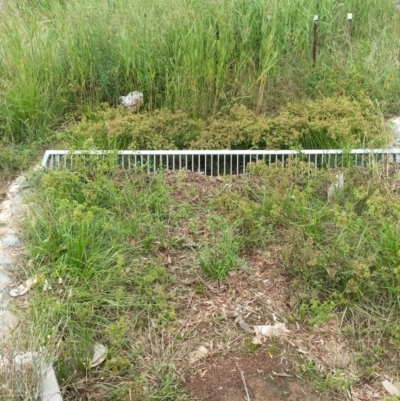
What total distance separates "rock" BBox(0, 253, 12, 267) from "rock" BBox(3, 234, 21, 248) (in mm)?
91

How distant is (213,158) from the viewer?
13.5 feet

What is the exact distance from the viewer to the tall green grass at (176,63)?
4504 mm

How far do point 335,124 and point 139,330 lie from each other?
1977mm

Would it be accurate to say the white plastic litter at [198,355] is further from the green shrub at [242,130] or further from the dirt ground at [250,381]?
the green shrub at [242,130]

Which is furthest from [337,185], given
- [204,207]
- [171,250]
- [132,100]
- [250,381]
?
[132,100]

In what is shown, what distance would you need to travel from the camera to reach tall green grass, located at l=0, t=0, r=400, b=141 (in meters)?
4.50

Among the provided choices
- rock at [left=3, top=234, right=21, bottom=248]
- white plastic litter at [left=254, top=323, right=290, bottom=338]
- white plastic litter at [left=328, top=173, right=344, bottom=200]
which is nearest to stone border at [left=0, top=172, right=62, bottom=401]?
rock at [left=3, top=234, right=21, bottom=248]

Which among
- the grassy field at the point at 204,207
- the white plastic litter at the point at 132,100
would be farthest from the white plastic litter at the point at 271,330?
the white plastic litter at the point at 132,100

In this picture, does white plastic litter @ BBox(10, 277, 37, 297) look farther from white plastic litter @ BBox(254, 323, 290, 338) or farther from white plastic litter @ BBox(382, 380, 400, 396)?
white plastic litter @ BBox(382, 380, 400, 396)

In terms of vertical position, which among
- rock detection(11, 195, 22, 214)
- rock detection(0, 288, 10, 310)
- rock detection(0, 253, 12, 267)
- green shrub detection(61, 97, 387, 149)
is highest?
green shrub detection(61, 97, 387, 149)

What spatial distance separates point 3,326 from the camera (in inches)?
107

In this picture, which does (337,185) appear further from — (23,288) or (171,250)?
(23,288)

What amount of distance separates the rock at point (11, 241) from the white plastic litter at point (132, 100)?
1.55 meters

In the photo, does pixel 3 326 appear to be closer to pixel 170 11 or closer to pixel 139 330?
pixel 139 330
